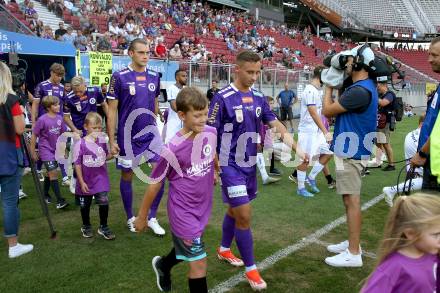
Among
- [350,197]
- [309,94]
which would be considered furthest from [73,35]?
[350,197]

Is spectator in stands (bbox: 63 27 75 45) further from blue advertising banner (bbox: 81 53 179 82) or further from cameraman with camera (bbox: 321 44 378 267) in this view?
cameraman with camera (bbox: 321 44 378 267)

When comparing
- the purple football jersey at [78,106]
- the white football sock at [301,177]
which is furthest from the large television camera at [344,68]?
the purple football jersey at [78,106]

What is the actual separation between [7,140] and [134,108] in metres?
1.42

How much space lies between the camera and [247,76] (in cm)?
371

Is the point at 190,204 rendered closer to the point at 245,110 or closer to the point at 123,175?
the point at 245,110

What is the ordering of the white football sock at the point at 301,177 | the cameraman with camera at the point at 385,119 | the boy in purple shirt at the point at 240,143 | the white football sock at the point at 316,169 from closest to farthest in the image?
the boy in purple shirt at the point at 240,143 < the white football sock at the point at 301,177 < the white football sock at the point at 316,169 < the cameraman with camera at the point at 385,119

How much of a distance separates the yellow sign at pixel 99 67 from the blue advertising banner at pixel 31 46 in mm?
650

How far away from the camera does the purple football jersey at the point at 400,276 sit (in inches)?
75.3

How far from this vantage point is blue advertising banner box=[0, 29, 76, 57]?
31.7 ft

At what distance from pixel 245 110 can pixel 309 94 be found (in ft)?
10.7

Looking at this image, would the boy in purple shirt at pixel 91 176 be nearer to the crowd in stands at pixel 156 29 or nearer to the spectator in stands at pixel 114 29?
the crowd in stands at pixel 156 29

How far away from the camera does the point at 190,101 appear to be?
3.09 metres

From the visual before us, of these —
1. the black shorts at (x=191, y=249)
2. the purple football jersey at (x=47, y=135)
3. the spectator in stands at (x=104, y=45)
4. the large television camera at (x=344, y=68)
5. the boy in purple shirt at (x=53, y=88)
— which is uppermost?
the spectator in stands at (x=104, y=45)

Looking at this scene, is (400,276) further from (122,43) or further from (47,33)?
(122,43)
